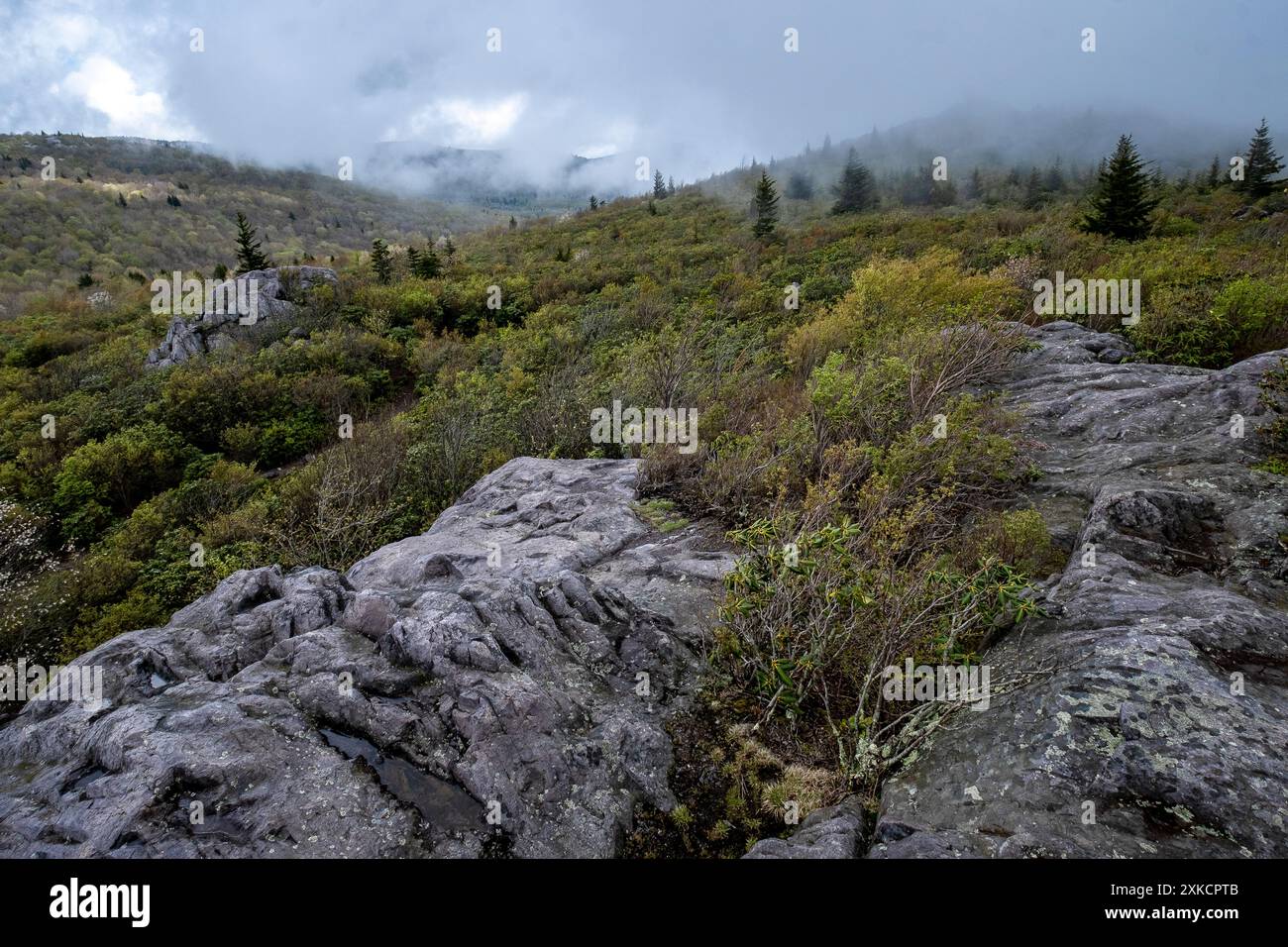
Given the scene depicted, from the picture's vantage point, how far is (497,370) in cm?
1653

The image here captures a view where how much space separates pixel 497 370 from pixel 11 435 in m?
12.1

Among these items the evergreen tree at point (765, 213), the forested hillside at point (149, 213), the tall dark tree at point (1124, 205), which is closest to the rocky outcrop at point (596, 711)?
the tall dark tree at point (1124, 205)

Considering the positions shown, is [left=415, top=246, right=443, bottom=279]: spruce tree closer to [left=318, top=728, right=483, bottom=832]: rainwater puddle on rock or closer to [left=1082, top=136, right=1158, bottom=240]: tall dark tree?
[left=318, top=728, right=483, bottom=832]: rainwater puddle on rock

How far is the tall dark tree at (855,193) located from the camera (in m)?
34.4

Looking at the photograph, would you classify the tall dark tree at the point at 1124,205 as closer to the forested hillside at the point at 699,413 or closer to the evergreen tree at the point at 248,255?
the forested hillside at the point at 699,413

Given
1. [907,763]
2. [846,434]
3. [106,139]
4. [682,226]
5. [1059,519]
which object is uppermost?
[106,139]

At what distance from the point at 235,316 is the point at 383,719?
21.2m

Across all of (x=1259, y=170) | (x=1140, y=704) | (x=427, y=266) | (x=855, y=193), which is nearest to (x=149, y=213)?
(x=427, y=266)

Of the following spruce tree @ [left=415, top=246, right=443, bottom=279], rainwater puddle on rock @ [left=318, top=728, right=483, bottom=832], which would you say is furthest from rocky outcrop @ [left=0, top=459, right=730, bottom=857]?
spruce tree @ [left=415, top=246, right=443, bottom=279]

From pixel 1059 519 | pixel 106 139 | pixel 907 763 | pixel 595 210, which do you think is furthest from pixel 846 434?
pixel 106 139

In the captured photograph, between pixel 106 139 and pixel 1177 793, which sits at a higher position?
pixel 106 139

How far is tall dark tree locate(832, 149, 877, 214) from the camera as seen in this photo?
3444 centimetres

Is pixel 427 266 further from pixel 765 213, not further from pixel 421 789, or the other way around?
pixel 421 789
